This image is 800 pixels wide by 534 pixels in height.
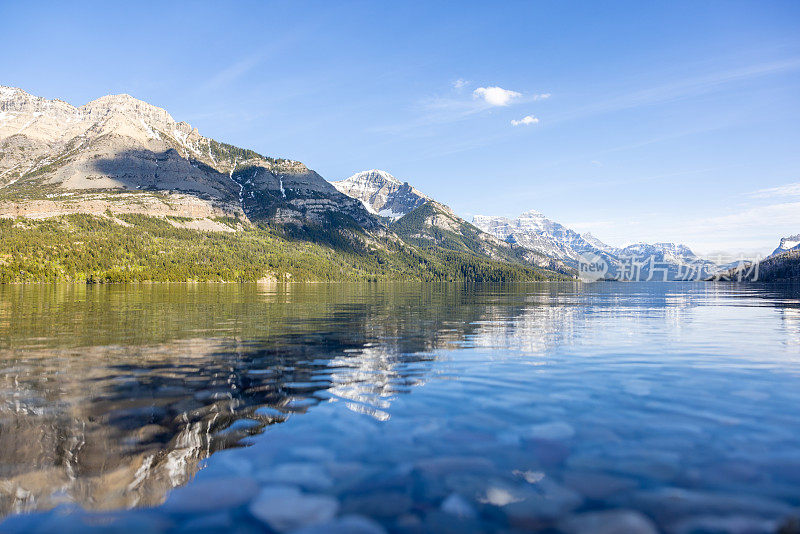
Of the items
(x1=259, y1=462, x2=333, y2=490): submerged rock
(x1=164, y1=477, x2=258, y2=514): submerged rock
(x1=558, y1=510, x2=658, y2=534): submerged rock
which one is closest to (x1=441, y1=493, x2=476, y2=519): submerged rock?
(x1=558, y1=510, x2=658, y2=534): submerged rock

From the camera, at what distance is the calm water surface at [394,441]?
992 centimetres

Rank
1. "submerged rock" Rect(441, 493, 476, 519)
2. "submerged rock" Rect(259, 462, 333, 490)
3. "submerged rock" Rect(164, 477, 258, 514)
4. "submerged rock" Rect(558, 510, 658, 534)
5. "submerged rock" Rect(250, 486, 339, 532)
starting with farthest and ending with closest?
"submerged rock" Rect(259, 462, 333, 490) < "submerged rock" Rect(164, 477, 258, 514) < "submerged rock" Rect(441, 493, 476, 519) < "submerged rock" Rect(250, 486, 339, 532) < "submerged rock" Rect(558, 510, 658, 534)

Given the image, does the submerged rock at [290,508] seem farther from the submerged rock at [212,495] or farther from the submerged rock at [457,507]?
the submerged rock at [457,507]

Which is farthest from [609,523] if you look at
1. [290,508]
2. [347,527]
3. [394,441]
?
[290,508]

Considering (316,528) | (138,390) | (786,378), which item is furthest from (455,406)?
(786,378)

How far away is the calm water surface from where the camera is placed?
992 centimetres

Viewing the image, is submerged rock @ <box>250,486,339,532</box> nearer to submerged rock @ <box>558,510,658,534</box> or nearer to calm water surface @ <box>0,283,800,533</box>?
calm water surface @ <box>0,283,800,533</box>

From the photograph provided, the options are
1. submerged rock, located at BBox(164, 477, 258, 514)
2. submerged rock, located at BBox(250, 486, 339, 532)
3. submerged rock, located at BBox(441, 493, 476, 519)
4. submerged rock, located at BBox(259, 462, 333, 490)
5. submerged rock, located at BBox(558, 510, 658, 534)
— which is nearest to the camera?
submerged rock, located at BBox(558, 510, 658, 534)

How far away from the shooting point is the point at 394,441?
1438 cm

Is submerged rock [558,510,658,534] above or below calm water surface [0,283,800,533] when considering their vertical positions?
above

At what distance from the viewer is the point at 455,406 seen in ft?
61.4

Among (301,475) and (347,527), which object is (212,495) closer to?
(301,475)

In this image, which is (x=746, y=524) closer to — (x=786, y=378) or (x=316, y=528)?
(x=316, y=528)

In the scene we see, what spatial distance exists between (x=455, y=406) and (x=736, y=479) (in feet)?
31.2
